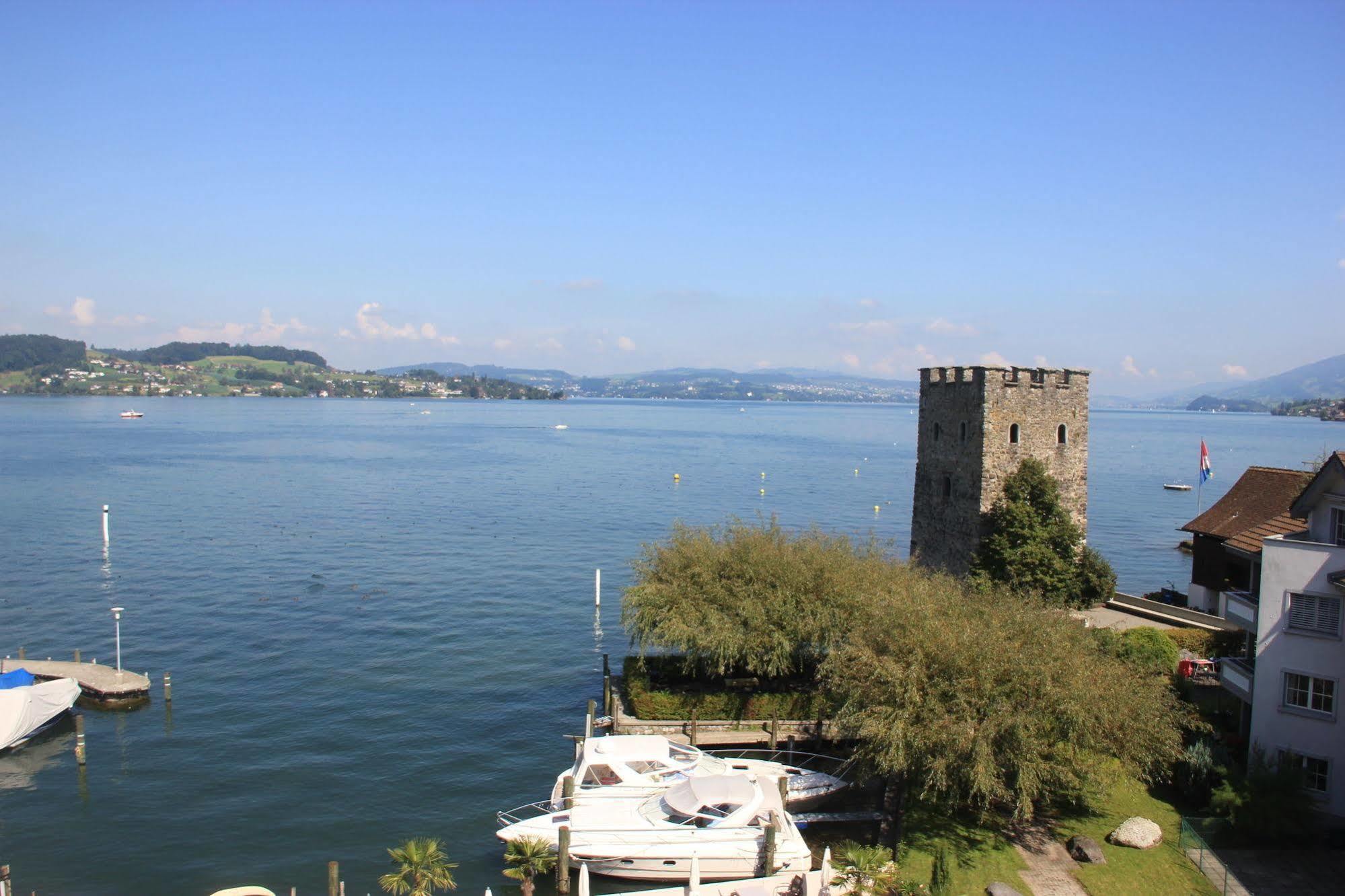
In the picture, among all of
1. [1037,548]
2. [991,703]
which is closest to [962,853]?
[991,703]

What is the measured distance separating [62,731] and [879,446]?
152m

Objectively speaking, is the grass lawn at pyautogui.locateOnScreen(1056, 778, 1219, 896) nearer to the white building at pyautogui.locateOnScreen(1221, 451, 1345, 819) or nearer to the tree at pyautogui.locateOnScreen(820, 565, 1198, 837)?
the tree at pyautogui.locateOnScreen(820, 565, 1198, 837)

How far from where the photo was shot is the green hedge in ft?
93.1

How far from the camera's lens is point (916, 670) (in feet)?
66.8

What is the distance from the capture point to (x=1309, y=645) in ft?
68.8

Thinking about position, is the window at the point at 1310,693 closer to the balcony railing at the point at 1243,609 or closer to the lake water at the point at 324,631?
the balcony railing at the point at 1243,609

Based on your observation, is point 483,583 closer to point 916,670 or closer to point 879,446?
point 916,670

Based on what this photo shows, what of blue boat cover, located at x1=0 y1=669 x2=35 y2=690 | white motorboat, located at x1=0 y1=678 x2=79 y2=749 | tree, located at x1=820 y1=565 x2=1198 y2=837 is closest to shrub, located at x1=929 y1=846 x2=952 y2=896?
tree, located at x1=820 y1=565 x2=1198 y2=837

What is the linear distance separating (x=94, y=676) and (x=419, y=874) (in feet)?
72.0

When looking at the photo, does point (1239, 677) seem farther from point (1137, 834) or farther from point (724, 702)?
point (724, 702)

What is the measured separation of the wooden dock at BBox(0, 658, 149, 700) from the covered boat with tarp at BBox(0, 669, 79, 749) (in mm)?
1231

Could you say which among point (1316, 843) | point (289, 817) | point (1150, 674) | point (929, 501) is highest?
point (929, 501)

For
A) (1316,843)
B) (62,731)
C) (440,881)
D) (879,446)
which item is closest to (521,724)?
(440,881)

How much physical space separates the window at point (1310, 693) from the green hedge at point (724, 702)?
11.8m
